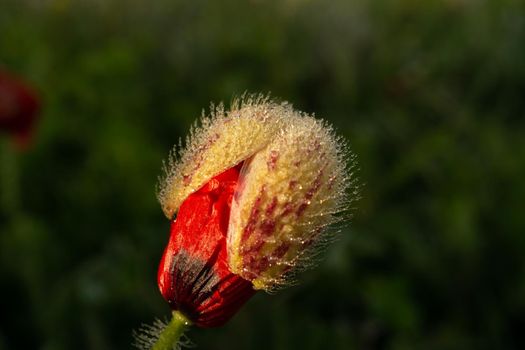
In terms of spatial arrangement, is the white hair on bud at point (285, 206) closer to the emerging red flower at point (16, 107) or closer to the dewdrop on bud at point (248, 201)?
the dewdrop on bud at point (248, 201)

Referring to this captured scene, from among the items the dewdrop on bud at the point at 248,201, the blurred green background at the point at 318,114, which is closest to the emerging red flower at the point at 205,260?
the dewdrop on bud at the point at 248,201

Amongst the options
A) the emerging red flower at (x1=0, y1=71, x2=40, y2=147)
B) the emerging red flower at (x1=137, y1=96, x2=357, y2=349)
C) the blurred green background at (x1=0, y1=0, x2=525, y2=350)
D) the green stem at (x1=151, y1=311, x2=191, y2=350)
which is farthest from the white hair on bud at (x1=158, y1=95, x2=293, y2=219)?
the emerging red flower at (x1=0, y1=71, x2=40, y2=147)

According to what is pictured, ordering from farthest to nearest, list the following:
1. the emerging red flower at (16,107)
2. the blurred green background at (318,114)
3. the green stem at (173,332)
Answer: the emerging red flower at (16,107) < the blurred green background at (318,114) < the green stem at (173,332)

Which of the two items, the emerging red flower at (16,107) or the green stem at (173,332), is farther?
the emerging red flower at (16,107)

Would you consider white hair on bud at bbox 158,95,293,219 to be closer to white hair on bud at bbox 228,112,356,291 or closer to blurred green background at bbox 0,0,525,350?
white hair on bud at bbox 228,112,356,291

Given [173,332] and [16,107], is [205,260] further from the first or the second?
[16,107]

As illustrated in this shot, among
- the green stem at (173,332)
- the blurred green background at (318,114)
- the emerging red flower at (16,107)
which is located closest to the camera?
the green stem at (173,332)
